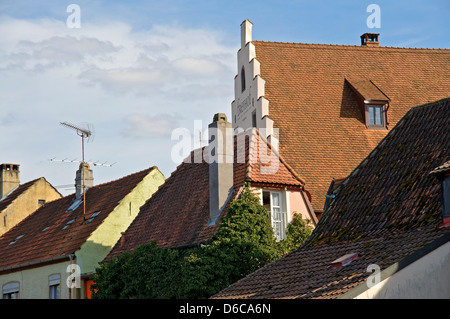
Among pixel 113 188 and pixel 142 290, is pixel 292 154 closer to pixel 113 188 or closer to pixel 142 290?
pixel 142 290

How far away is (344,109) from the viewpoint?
1294 inches

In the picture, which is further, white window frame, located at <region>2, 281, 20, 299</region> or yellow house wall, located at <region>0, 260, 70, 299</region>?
white window frame, located at <region>2, 281, 20, 299</region>

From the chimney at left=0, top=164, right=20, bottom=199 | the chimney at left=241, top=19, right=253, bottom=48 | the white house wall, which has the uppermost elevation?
the chimney at left=241, top=19, right=253, bottom=48

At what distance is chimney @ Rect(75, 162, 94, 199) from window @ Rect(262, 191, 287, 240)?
582 inches

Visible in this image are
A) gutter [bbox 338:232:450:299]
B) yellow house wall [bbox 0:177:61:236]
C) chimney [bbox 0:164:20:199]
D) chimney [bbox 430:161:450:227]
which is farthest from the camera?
chimney [bbox 0:164:20:199]

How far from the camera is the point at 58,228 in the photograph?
3919 cm

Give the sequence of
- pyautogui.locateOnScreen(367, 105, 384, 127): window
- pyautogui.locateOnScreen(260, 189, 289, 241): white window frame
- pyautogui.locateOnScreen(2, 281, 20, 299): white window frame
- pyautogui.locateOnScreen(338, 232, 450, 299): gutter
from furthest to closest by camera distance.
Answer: pyautogui.locateOnScreen(2, 281, 20, 299): white window frame < pyautogui.locateOnScreen(367, 105, 384, 127): window < pyautogui.locateOnScreen(260, 189, 289, 241): white window frame < pyautogui.locateOnScreen(338, 232, 450, 299): gutter

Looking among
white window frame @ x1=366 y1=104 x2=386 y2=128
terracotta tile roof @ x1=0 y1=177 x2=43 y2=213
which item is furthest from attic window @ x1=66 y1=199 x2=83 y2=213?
white window frame @ x1=366 y1=104 x2=386 y2=128

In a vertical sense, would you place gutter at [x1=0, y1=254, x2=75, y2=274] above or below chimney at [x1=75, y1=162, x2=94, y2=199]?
below

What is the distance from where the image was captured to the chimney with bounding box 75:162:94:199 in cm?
4156

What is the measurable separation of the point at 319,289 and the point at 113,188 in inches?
903

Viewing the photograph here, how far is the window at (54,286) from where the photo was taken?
35484 millimetres

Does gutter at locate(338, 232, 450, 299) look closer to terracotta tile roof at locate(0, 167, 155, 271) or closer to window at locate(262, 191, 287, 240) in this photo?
window at locate(262, 191, 287, 240)

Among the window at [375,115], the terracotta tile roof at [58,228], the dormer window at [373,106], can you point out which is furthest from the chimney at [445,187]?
the terracotta tile roof at [58,228]
